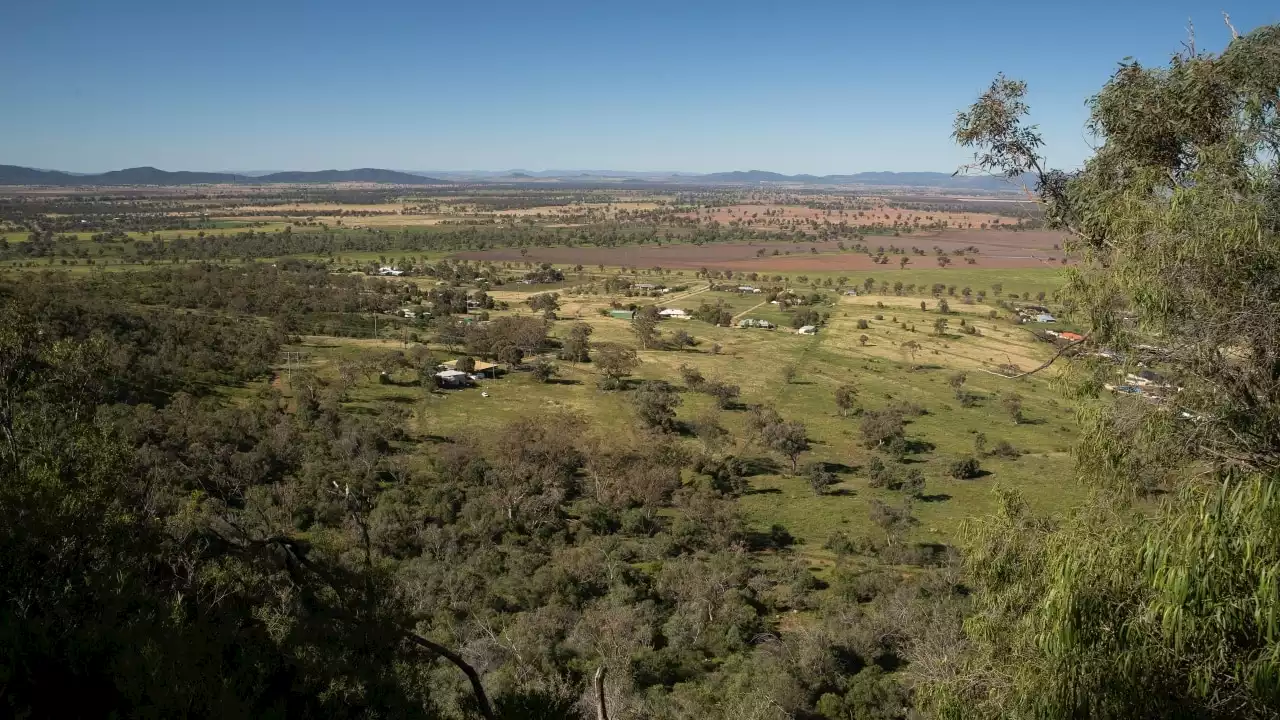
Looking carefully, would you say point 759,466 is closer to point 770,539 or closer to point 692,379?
point 770,539

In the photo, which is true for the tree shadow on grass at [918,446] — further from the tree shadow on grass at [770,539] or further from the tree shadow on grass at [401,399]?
the tree shadow on grass at [401,399]

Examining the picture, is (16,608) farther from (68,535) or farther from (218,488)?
(218,488)

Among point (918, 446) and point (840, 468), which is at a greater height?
point (918, 446)

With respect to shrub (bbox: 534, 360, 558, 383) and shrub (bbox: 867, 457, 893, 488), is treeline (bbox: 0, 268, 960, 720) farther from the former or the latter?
shrub (bbox: 534, 360, 558, 383)

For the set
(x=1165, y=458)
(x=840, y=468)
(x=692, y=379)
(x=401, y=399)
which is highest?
(x=1165, y=458)

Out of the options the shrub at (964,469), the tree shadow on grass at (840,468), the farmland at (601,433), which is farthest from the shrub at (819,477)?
the shrub at (964,469)

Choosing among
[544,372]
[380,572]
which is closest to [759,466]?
[544,372]

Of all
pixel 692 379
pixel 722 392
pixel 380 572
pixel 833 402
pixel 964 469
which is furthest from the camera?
pixel 692 379
